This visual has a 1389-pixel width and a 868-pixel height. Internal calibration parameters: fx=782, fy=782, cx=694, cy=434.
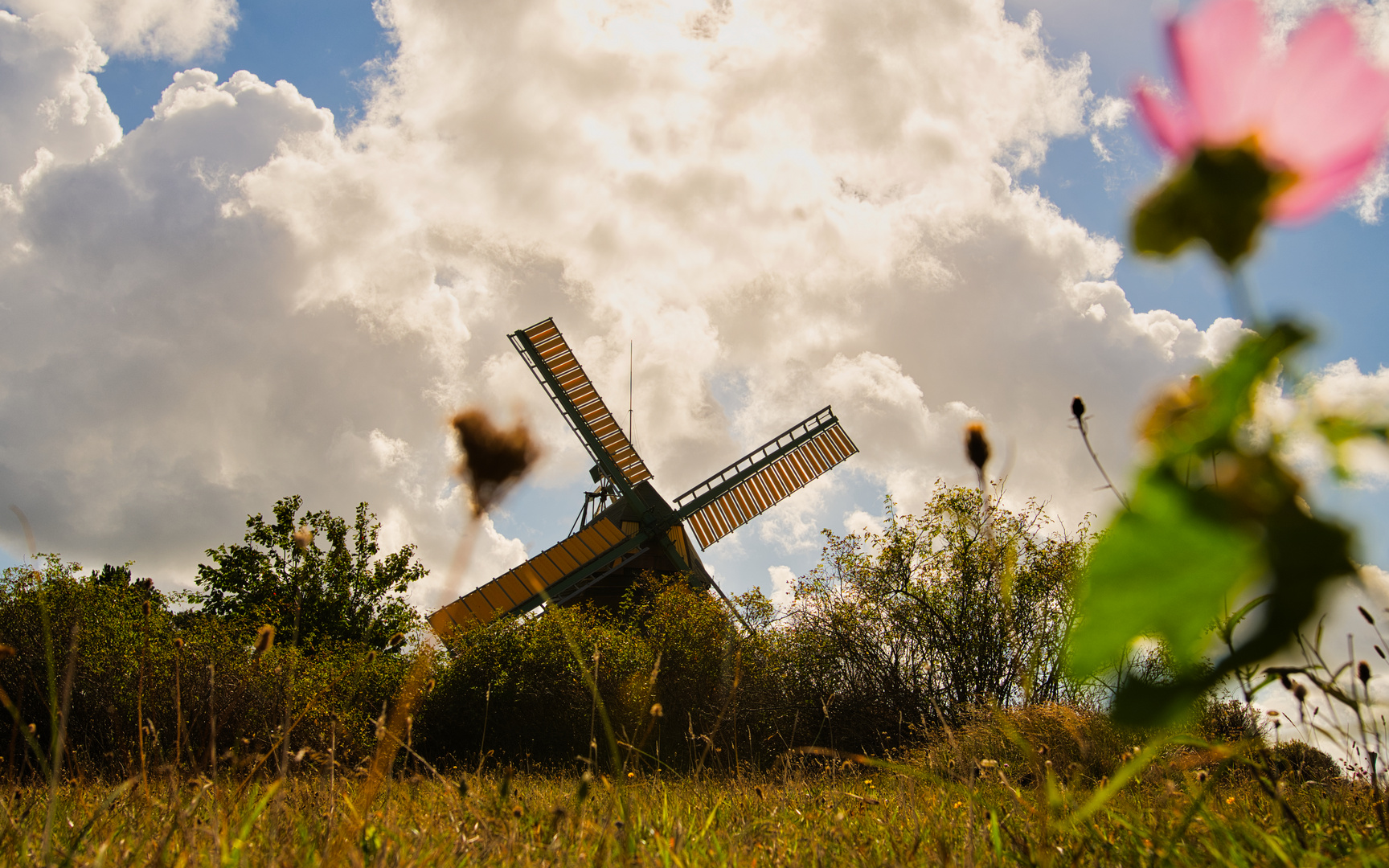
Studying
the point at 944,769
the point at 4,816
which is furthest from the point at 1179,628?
the point at 944,769

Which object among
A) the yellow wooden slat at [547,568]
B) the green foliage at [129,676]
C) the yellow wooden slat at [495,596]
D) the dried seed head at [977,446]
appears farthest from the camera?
the yellow wooden slat at [547,568]

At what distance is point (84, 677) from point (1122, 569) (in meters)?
13.6

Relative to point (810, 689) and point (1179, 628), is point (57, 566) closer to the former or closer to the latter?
point (810, 689)

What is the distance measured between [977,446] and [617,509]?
18.4m

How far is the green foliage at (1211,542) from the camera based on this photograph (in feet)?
1.00

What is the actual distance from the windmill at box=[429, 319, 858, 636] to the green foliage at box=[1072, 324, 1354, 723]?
17.3 m

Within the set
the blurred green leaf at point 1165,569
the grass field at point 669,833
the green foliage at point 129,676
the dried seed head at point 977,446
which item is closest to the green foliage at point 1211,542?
the blurred green leaf at point 1165,569

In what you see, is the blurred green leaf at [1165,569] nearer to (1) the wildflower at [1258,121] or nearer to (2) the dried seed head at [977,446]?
(1) the wildflower at [1258,121]

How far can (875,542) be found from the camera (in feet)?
45.7

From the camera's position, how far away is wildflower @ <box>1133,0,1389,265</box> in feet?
0.96

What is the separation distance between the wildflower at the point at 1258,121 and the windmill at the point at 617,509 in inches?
682

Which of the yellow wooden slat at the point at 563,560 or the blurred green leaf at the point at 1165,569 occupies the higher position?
the yellow wooden slat at the point at 563,560

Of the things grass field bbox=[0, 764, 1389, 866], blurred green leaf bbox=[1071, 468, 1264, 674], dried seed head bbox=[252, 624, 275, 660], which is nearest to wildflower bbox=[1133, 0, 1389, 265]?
blurred green leaf bbox=[1071, 468, 1264, 674]

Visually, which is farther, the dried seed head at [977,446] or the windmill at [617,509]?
the windmill at [617,509]
